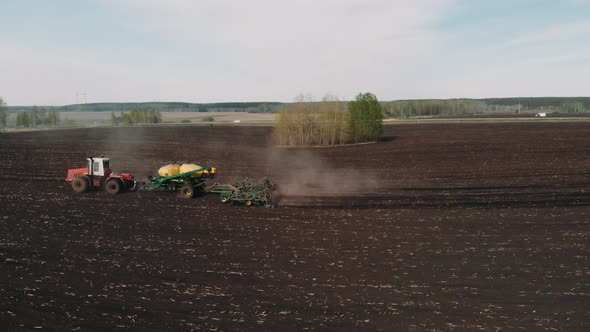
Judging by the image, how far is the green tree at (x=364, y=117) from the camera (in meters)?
72.4

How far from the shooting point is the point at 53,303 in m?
12.8

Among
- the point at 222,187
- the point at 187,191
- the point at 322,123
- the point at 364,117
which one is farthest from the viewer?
the point at 364,117

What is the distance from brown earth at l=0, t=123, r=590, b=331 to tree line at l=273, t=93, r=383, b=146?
37.0 metres

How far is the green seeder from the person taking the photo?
25.1 metres

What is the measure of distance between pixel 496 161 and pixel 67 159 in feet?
141

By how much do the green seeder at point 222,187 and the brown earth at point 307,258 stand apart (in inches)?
28.1

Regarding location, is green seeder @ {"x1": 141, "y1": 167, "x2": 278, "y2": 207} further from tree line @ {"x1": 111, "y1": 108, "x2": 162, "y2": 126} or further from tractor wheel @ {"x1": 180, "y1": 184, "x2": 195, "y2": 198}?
tree line @ {"x1": 111, "y1": 108, "x2": 162, "y2": 126}

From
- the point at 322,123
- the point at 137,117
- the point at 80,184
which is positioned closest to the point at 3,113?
the point at 137,117

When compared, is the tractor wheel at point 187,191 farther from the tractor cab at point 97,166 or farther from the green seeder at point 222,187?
the tractor cab at point 97,166

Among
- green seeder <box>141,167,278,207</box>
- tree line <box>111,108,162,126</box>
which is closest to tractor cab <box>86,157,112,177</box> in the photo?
green seeder <box>141,167,278,207</box>

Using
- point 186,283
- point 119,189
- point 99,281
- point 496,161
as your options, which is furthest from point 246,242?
point 496,161

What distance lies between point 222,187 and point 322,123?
43.5 m

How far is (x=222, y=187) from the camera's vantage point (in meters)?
26.5

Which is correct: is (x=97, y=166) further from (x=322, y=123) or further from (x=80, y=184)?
(x=322, y=123)
